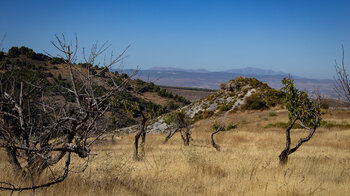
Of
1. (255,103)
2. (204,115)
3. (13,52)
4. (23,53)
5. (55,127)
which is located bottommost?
(204,115)

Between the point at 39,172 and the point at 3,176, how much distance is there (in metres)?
0.83

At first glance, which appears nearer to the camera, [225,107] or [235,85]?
[225,107]

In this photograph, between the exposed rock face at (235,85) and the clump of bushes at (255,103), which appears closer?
the clump of bushes at (255,103)

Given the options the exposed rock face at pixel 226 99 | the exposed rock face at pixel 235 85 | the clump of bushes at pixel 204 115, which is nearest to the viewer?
the clump of bushes at pixel 204 115

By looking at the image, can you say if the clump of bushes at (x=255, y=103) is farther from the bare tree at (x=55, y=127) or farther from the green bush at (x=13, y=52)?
the green bush at (x=13, y=52)

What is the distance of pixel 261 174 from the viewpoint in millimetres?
7355

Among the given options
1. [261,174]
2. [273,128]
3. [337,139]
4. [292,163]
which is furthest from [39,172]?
[273,128]

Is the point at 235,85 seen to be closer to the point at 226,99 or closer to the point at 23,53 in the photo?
the point at 226,99

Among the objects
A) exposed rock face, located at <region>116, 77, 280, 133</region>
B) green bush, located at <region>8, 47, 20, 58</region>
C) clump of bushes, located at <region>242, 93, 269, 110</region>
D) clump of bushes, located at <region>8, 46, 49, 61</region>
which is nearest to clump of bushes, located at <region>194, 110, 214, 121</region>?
exposed rock face, located at <region>116, 77, 280, 133</region>

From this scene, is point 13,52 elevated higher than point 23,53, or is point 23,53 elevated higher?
point 23,53

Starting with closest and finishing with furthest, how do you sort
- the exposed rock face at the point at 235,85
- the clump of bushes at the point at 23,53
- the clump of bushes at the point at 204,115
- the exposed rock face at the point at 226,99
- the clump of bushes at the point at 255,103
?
the clump of bushes at the point at 204,115
the clump of bushes at the point at 255,103
the exposed rock face at the point at 226,99
the exposed rock face at the point at 235,85
the clump of bushes at the point at 23,53

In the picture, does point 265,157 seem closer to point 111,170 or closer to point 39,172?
point 111,170

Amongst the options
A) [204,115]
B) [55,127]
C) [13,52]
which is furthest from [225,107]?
[13,52]

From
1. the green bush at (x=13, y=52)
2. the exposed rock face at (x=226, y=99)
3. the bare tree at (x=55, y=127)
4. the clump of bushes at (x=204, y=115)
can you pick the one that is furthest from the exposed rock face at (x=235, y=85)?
the green bush at (x=13, y=52)
